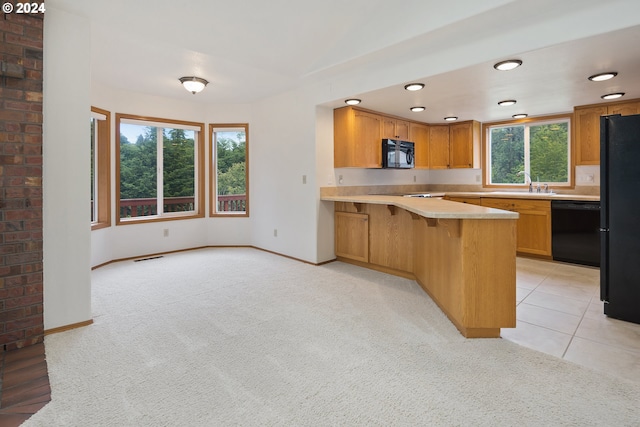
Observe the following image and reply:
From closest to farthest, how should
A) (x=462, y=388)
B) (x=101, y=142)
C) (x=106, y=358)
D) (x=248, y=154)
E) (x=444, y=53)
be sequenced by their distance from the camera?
(x=462, y=388), (x=106, y=358), (x=444, y=53), (x=101, y=142), (x=248, y=154)

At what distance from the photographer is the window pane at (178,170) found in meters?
5.57

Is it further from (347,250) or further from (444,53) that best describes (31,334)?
(444,53)

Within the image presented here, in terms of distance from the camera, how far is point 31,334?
7.99ft

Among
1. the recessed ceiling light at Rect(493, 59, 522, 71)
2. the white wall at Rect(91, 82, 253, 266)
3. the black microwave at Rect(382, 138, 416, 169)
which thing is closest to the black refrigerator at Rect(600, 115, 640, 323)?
the recessed ceiling light at Rect(493, 59, 522, 71)

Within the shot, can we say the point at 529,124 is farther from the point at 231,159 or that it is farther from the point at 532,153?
the point at 231,159

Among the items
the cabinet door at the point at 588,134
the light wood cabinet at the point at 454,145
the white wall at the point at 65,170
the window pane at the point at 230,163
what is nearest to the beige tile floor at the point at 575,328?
the cabinet door at the point at 588,134

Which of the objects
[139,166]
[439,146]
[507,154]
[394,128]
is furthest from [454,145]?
[139,166]

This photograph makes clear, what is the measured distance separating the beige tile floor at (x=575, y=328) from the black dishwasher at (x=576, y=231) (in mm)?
577

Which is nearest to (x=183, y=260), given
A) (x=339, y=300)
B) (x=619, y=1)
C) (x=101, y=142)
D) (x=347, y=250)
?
(x=101, y=142)

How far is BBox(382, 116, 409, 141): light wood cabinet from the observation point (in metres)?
5.24

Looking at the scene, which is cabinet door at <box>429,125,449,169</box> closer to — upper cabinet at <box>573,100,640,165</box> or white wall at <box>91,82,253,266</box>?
upper cabinet at <box>573,100,640,165</box>

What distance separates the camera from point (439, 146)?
627 cm

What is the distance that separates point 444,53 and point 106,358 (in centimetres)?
363

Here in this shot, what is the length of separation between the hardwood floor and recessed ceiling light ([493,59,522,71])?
395 cm
